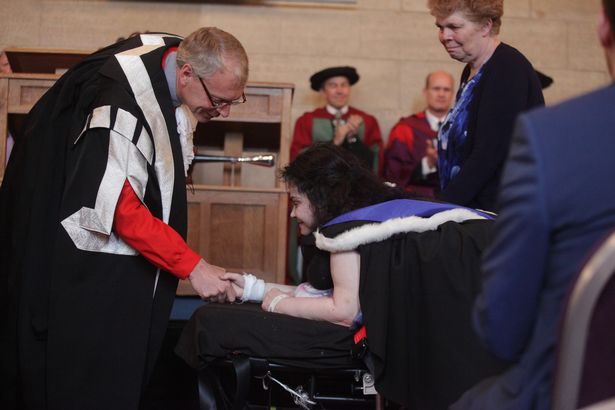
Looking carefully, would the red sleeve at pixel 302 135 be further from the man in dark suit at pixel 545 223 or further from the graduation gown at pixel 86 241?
the man in dark suit at pixel 545 223

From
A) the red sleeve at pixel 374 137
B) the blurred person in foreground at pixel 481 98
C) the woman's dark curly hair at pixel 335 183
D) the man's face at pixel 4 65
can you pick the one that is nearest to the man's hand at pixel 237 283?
the woman's dark curly hair at pixel 335 183

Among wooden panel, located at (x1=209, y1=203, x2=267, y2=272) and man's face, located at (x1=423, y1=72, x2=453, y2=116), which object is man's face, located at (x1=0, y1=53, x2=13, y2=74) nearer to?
wooden panel, located at (x1=209, y1=203, x2=267, y2=272)

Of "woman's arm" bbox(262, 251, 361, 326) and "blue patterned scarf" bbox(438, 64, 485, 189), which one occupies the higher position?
"blue patterned scarf" bbox(438, 64, 485, 189)

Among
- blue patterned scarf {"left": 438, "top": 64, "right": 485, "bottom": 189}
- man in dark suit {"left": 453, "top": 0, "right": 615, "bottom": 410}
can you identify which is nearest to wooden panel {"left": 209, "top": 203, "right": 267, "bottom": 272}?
blue patterned scarf {"left": 438, "top": 64, "right": 485, "bottom": 189}

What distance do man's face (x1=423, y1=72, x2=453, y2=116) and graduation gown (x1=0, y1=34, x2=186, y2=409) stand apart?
3224 mm

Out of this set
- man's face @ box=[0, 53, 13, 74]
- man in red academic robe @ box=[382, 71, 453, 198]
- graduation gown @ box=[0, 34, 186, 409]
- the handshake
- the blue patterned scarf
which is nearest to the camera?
graduation gown @ box=[0, 34, 186, 409]

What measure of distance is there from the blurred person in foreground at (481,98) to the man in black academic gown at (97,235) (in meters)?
0.79

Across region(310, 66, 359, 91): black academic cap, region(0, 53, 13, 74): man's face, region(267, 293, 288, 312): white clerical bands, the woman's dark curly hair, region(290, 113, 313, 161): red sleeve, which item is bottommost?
region(267, 293, 288, 312): white clerical bands

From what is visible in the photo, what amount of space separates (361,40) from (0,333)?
4244 mm

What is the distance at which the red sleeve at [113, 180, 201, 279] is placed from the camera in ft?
8.10

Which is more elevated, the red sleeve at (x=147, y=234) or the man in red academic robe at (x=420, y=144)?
the man in red academic robe at (x=420, y=144)

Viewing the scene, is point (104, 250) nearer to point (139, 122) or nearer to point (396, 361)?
point (139, 122)

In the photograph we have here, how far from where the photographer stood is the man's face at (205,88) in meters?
2.70

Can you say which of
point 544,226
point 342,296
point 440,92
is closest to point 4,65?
point 440,92
